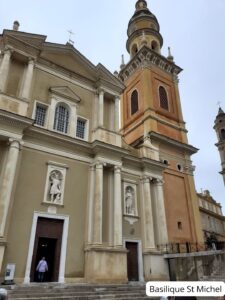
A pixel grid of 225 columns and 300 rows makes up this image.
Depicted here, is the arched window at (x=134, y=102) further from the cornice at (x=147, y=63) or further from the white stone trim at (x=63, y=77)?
the white stone trim at (x=63, y=77)

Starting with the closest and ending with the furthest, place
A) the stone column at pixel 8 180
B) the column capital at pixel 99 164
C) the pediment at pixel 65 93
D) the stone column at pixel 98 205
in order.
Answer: the stone column at pixel 8 180, the stone column at pixel 98 205, the column capital at pixel 99 164, the pediment at pixel 65 93

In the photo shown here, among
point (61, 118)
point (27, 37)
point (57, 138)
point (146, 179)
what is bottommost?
point (146, 179)

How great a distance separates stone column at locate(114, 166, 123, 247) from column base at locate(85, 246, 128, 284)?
1.88 ft

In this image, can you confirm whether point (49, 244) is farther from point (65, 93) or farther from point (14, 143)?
point (65, 93)

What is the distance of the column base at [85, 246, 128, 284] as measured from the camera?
39.3ft

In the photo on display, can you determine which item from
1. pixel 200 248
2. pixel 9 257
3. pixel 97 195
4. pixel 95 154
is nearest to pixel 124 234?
pixel 97 195

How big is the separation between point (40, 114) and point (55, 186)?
179 inches

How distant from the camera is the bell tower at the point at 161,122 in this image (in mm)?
19609

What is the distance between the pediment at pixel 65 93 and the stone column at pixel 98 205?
4.73m

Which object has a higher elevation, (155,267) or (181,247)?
(181,247)

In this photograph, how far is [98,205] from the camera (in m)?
13.6

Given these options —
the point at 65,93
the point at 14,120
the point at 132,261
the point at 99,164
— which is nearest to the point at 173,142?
the point at 99,164
